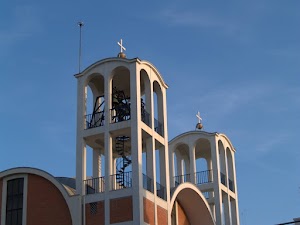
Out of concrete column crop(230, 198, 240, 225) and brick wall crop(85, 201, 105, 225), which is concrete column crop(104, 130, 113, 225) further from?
concrete column crop(230, 198, 240, 225)

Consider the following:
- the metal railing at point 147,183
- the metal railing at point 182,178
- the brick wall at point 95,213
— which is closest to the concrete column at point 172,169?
the metal railing at point 182,178

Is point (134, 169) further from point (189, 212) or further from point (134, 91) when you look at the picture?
point (189, 212)

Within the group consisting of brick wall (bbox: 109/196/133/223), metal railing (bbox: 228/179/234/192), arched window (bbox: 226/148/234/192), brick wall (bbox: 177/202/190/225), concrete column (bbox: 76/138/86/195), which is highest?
arched window (bbox: 226/148/234/192)

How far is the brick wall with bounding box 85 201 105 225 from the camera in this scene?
30391 millimetres

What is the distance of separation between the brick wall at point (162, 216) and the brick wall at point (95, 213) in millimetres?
2873

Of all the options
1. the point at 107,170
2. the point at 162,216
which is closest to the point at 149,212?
the point at 162,216

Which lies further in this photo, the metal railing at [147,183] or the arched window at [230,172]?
the arched window at [230,172]

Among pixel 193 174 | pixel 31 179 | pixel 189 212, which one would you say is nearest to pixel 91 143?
pixel 31 179

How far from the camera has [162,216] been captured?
3244 cm

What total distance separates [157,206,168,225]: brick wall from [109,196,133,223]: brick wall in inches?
95.3

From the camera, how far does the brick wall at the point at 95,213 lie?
30.4 metres

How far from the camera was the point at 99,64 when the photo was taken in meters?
33.2

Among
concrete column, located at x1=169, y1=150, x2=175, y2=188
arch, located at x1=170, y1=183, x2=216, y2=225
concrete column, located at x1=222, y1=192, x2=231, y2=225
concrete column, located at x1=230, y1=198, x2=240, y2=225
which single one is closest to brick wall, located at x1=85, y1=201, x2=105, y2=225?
arch, located at x1=170, y1=183, x2=216, y2=225

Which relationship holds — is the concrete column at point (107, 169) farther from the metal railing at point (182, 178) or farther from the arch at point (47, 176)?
the metal railing at point (182, 178)
